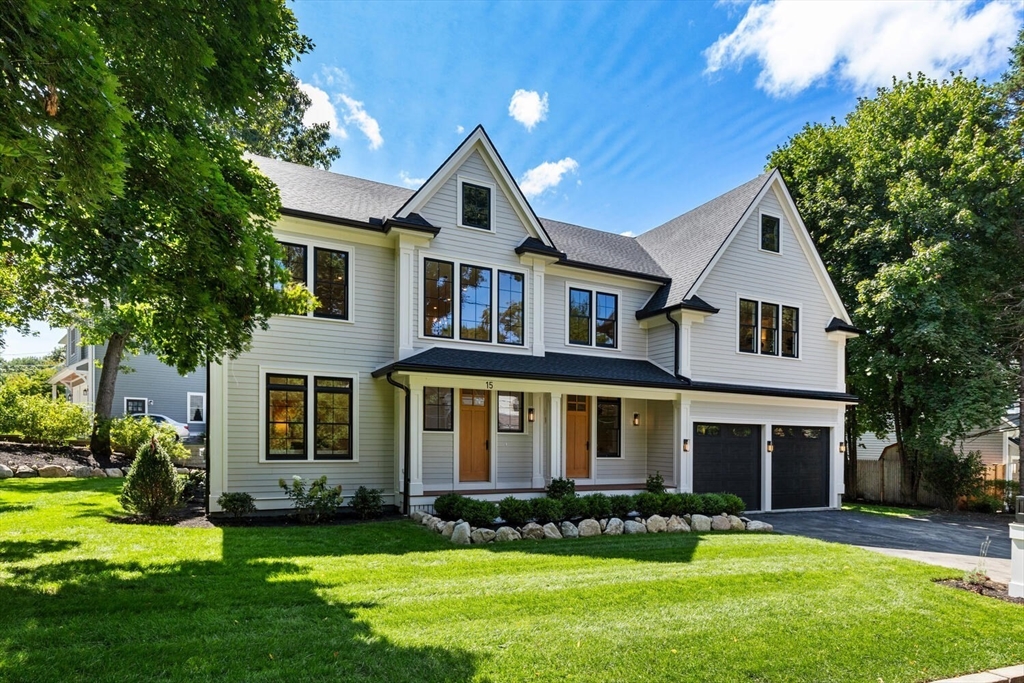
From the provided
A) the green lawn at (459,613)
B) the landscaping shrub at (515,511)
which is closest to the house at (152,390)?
the green lawn at (459,613)

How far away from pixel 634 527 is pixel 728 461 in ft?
17.8

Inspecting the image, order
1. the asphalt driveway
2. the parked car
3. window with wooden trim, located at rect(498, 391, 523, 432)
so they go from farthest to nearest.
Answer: the parked car → window with wooden trim, located at rect(498, 391, 523, 432) → the asphalt driveway

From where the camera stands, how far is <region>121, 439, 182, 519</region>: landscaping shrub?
941cm

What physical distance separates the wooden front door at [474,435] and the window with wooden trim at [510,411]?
14.5 inches

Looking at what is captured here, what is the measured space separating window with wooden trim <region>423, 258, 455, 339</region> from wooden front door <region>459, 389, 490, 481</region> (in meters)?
1.60

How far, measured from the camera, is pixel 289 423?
36.8ft

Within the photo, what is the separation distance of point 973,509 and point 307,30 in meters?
21.1

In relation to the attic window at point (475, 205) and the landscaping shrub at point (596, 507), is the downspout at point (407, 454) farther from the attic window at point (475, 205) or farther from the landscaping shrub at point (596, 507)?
the attic window at point (475, 205)

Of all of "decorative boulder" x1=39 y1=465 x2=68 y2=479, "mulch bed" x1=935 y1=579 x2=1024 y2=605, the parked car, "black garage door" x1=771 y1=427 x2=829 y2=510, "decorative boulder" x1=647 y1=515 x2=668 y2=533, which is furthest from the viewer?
the parked car

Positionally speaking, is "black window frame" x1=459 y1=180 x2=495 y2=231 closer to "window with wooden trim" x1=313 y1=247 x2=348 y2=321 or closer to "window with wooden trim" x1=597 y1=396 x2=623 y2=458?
"window with wooden trim" x1=313 y1=247 x2=348 y2=321

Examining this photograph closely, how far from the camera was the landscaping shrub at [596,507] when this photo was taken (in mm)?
10539

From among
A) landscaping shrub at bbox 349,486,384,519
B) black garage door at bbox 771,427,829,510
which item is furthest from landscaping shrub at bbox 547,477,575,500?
black garage door at bbox 771,427,829,510

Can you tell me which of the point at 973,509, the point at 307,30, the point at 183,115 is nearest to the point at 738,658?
the point at 183,115

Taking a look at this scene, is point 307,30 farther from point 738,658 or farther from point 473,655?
point 738,658
